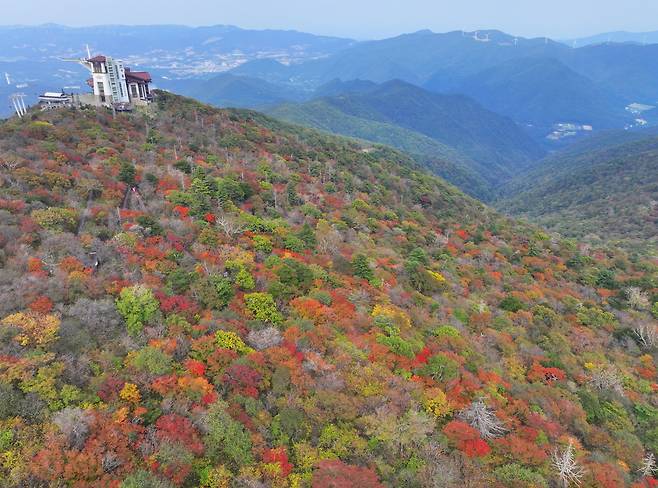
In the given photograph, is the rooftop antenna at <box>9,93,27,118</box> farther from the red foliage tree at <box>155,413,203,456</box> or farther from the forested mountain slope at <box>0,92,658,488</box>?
the red foliage tree at <box>155,413,203,456</box>

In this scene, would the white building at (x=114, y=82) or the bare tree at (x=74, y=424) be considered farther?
the white building at (x=114, y=82)

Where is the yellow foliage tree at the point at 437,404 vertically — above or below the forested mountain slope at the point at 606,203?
above

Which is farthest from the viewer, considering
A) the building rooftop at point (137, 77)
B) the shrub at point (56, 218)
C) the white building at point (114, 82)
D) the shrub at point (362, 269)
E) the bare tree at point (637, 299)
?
the building rooftop at point (137, 77)

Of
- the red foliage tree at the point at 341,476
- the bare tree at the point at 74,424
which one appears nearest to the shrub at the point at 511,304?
the red foliage tree at the point at 341,476

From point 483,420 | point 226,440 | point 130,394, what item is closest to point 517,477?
point 483,420

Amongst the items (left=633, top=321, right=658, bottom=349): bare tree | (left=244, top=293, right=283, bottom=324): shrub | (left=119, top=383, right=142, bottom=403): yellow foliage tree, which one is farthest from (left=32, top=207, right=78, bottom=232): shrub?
(left=633, top=321, right=658, bottom=349): bare tree

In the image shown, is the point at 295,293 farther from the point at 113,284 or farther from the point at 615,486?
the point at 615,486

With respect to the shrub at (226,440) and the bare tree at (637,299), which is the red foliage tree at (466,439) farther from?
the bare tree at (637,299)
